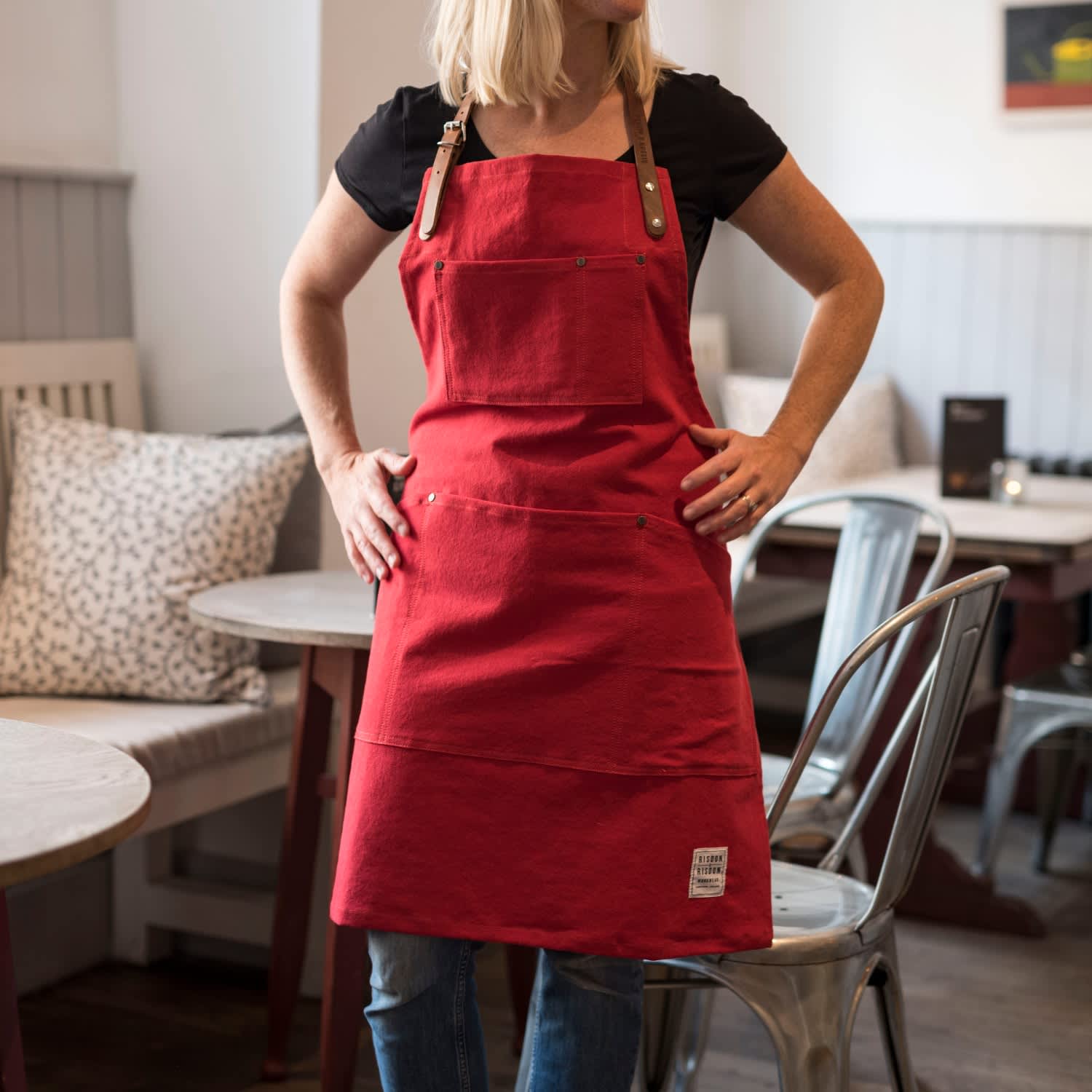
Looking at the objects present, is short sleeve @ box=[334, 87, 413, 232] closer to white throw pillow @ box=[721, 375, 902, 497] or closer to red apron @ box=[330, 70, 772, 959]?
red apron @ box=[330, 70, 772, 959]

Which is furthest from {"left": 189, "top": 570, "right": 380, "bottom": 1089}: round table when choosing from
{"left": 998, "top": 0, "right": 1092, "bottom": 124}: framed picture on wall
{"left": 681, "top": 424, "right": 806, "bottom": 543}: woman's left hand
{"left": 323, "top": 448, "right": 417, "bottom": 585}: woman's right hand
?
{"left": 998, "top": 0, "right": 1092, "bottom": 124}: framed picture on wall

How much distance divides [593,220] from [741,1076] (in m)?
1.44

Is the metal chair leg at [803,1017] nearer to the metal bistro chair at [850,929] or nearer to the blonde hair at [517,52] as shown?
the metal bistro chair at [850,929]

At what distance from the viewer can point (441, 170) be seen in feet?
4.64

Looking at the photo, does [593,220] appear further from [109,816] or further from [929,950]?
[929,950]

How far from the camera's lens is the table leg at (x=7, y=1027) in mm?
1291

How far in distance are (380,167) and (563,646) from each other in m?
0.52

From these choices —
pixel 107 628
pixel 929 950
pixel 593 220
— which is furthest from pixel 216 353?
pixel 929 950

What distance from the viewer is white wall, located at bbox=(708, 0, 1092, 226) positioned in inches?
176

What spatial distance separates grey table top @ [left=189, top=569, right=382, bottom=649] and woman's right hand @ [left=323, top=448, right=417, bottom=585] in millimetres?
368

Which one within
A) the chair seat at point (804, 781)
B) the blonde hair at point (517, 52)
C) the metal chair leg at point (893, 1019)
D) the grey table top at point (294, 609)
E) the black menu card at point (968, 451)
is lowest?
the metal chair leg at point (893, 1019)

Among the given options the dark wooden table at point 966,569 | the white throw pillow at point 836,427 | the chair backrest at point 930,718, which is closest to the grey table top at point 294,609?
the chair backrest at point 930,718

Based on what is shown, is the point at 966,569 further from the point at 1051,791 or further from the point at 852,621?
the point at 852,621

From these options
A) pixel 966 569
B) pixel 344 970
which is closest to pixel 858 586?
pixel 966 569
